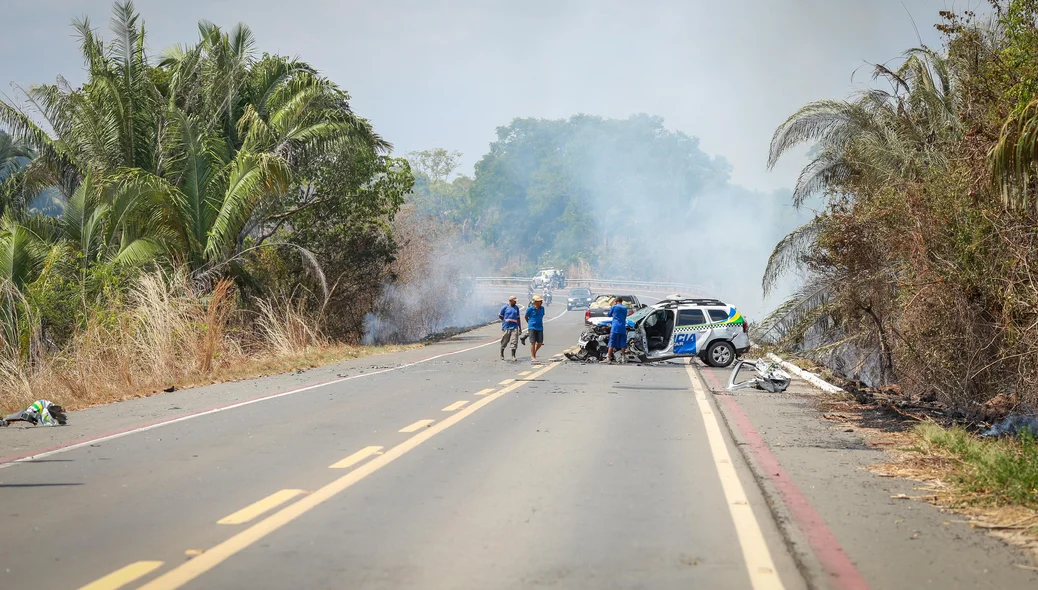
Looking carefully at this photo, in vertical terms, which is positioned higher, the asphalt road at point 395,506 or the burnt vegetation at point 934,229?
the burnt vegetation at point 934,229

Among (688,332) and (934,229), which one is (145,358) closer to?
(688,332)

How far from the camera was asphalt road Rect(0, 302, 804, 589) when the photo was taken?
566cm

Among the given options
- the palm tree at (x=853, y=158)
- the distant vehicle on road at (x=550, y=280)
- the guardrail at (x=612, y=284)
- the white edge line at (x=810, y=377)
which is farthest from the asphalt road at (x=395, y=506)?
the distant vehicle on road at (x=550, y=280)

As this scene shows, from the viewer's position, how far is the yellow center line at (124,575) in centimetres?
529

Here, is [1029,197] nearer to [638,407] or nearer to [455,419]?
[638,407]

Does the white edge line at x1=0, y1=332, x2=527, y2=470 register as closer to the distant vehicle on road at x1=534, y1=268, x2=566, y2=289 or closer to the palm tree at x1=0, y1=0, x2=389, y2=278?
the palm tree at x1=0, y1=0, x2=389, y2=278

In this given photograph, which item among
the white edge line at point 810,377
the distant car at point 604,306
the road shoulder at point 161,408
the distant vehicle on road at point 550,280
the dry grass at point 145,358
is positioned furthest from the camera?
the distant vehicle on road at point 550,280

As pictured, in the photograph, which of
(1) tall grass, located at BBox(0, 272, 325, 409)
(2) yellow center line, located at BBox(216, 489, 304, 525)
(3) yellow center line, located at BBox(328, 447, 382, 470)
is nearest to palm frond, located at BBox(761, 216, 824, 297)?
(1) tall grass, located at BBox(0, 272, 325, 409)

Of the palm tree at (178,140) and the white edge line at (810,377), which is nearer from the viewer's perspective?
the white edge line at (810,377)

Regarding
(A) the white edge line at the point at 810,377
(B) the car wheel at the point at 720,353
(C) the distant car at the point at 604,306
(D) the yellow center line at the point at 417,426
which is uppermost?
(C) the distant car at the point at 604,306

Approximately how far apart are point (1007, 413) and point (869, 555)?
982 cm

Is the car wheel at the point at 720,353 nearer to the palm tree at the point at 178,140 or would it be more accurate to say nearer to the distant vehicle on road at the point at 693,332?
the distant vehicle on road at the point at 693,332

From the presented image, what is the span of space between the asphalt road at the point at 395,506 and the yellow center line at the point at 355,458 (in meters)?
0.05

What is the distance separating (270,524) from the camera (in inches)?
266
